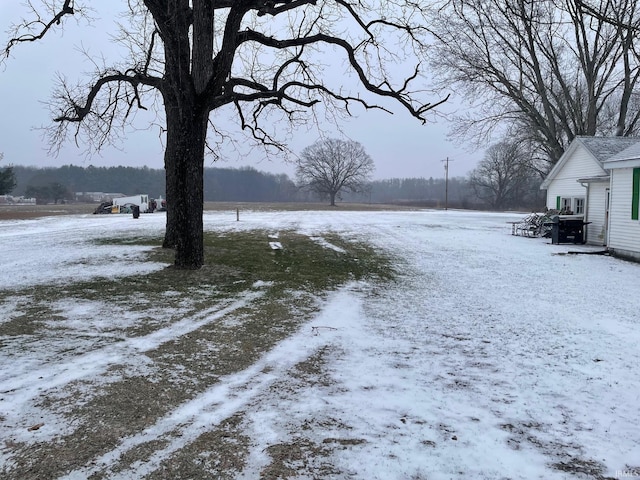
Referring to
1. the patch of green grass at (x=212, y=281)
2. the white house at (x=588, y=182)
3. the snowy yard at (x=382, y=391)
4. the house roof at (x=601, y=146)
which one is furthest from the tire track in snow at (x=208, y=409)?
the house roof at (x=601, y=146)

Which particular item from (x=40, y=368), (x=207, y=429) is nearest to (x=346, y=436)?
(x=207, y=429)

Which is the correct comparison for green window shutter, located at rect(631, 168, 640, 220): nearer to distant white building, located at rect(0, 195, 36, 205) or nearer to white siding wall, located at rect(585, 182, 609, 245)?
white siding wall, located at rect(585, 182, 609, 245)

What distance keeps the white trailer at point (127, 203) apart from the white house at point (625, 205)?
44963 millimetres

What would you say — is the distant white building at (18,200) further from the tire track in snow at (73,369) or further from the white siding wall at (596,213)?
the tire track in snow at (73,369)

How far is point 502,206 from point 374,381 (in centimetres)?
9095

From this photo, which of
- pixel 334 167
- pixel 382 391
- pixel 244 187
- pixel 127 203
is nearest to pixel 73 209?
pixel 127 203

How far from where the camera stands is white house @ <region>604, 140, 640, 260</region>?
13.2 m

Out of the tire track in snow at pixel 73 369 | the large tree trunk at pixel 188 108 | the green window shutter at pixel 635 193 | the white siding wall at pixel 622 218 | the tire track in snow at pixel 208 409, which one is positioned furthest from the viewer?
the white siding wall at pixel 622 218

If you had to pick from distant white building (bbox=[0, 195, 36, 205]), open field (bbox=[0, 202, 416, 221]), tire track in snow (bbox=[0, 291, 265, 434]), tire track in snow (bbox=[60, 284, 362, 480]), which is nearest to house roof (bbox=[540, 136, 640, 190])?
tire track in snow (bbox=[60, 284, 362, 480])

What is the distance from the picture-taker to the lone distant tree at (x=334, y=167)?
83938mm

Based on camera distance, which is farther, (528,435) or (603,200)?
(603,200)

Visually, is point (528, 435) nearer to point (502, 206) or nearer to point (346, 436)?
point (346, 436)

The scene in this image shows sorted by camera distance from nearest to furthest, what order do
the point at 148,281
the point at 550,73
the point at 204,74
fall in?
the point at 148,281 < the point at 204,74 < the point at 550,73

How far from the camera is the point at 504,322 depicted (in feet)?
21.5
